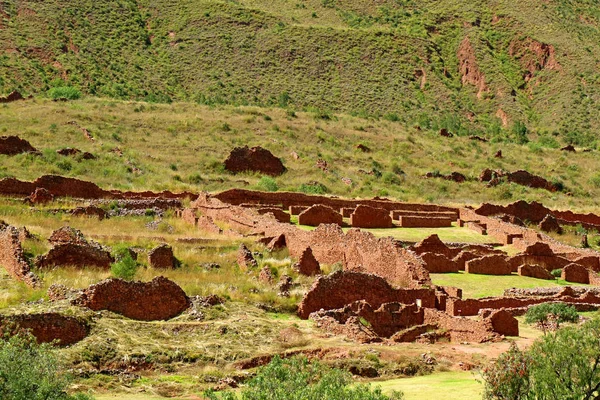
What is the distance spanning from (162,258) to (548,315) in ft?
35.5

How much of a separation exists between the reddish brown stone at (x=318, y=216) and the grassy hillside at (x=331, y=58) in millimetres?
37281

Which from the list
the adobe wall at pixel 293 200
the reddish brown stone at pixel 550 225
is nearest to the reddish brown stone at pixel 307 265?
the adobe wall at pixel 293 200

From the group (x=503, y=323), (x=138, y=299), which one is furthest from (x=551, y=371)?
(x=138, y=299)

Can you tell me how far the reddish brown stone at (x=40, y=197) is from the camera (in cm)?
3844

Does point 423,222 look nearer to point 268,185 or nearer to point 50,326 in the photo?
point 268,185

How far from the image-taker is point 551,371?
14.0 meters

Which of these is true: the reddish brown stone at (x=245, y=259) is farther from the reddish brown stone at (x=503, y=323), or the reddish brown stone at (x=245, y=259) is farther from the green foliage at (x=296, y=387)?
Result: the green foliage at (x=296, y=387)

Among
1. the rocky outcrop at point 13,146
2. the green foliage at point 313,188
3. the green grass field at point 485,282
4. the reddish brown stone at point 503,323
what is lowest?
the green grass field at point 485,282

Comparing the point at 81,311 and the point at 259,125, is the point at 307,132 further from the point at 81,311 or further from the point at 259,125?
the point at 81,311

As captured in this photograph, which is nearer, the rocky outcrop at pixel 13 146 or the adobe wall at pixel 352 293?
the adobe wall at pixel 352 293

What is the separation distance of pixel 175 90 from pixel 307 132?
22957mm

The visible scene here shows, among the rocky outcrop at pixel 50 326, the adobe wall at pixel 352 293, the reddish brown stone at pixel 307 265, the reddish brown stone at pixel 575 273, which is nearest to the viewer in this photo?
the rocky outcrop at pixel 50 326

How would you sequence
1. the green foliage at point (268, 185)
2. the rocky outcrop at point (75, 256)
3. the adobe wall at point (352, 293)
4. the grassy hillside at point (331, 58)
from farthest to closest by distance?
the grassy hillside at point (331, 58) < the green foliage at point (268, 185) < the rocky outcrop at point (75, 256) < the adobe wall at point (352, 293)

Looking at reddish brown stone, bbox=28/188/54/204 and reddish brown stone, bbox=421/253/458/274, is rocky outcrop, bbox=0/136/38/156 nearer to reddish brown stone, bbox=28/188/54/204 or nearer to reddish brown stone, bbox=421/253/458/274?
reddish brown stone, bbox=28/188/54/204
